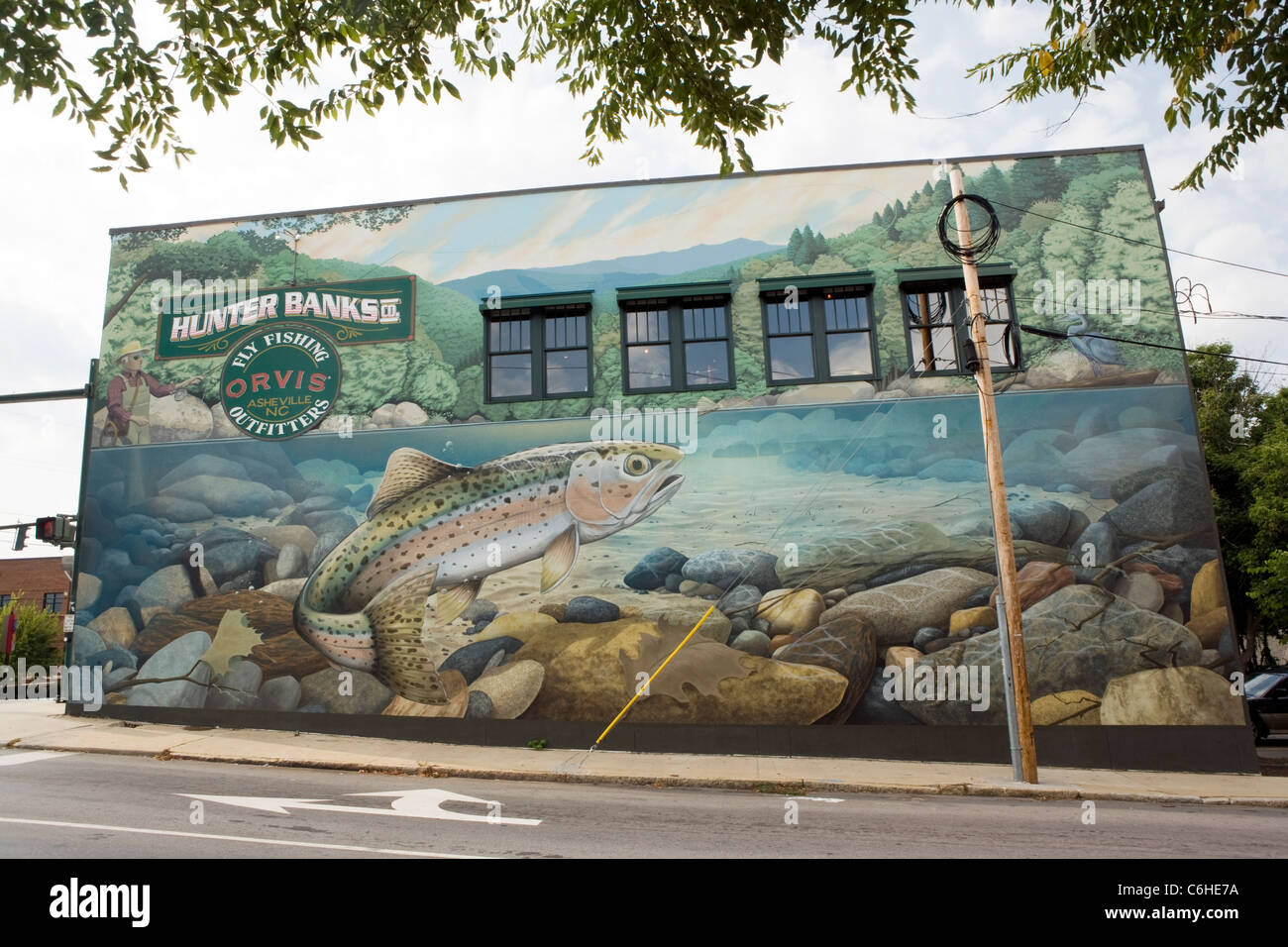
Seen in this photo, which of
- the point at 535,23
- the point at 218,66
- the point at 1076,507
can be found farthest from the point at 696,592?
the point at 218,66

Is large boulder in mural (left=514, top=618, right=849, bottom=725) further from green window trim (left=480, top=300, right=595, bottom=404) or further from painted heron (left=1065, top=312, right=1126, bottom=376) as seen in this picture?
painted heron (left=1065, top=312, right=1126, bottom=376)

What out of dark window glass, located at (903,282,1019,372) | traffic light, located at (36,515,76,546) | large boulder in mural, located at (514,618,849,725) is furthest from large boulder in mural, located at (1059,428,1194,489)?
traffic light, located at (36,515,76,546)

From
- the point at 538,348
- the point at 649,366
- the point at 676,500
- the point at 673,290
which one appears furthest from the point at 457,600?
the point at 673,290

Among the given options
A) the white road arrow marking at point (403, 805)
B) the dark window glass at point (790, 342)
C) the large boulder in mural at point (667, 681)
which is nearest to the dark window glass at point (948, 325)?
the dark window glass at point (790, 342)

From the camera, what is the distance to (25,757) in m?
11.6

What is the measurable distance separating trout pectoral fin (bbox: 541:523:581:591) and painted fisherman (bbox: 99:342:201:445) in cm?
849

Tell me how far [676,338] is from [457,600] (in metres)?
6.37

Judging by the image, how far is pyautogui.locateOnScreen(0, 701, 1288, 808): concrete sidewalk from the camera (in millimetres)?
10391

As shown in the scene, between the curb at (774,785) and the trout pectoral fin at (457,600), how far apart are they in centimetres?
284

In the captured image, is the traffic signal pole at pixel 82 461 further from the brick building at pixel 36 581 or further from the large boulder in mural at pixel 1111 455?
the brick building at pixel 36 581

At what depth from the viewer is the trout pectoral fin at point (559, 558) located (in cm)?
1347

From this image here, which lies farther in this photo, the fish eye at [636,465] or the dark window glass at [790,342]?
the dark window glass at [790,342]

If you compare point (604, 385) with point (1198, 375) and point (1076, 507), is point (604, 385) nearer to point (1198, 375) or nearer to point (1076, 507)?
point (1076, 507)

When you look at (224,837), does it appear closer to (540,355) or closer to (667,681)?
(667,681)
